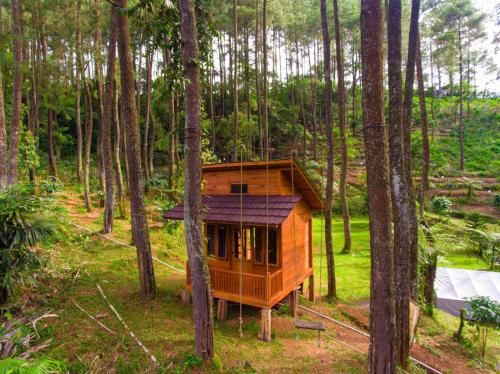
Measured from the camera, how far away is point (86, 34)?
55.4 feet

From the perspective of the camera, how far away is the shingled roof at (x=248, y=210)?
308 inches

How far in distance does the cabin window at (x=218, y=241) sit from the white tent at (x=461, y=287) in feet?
31.3

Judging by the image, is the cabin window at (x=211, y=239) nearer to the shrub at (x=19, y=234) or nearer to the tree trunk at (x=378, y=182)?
the shrub at (x=19, y=234)

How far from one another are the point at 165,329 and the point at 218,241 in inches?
131

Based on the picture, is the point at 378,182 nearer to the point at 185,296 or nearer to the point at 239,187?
the point at 239,187

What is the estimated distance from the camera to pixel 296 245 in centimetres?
997

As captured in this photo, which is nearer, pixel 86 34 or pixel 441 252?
pixel 441 252

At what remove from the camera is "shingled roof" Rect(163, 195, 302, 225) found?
7.82 m

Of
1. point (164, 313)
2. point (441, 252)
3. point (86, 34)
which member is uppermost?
point (86, 34)

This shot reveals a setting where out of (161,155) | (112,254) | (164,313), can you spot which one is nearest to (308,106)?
(161,155)

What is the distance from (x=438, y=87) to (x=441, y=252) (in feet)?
159

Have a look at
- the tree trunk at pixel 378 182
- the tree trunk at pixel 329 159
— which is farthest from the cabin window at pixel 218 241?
the tree trunk at pixel 378 182

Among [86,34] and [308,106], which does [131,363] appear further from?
[308,106]

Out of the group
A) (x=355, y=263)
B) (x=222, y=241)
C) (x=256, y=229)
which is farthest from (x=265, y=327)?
(x=355, y=263)
